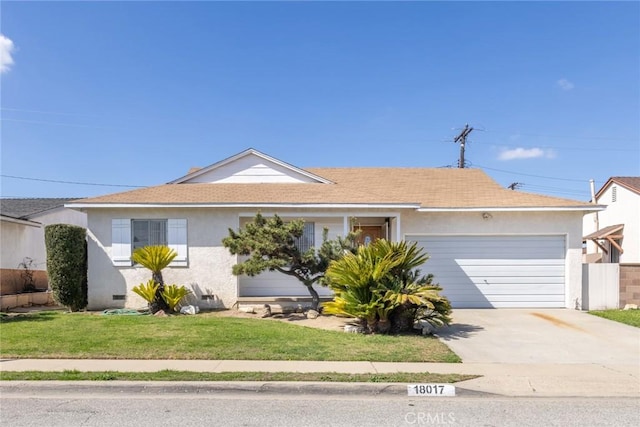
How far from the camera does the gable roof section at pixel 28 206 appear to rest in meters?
17.4

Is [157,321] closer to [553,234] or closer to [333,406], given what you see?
[333,406]

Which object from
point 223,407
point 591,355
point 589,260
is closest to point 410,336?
point 591,355

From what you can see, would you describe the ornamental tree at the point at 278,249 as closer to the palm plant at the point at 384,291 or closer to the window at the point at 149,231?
the palm plant at the point at 384,291

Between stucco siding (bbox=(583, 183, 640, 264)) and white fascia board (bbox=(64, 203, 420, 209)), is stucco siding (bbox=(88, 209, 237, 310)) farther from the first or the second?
stucco siding (bbox=(583, 183, 640, 264))

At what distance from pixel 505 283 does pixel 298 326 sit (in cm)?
685

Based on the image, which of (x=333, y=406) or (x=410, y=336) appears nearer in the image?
(x=333, y=406)

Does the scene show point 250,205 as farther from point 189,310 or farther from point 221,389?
point 221,389

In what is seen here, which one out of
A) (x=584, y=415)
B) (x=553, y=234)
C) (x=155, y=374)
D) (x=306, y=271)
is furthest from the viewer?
(x=553, y=234)

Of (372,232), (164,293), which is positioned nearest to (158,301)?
(164,293)

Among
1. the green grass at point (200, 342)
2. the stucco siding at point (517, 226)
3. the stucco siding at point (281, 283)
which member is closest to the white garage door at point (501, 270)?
the stucco siding at point (517, 226)

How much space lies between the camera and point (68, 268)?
37.8 ft

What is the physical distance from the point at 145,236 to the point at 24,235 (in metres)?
7.09

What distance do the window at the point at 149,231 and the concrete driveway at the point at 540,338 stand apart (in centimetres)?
803

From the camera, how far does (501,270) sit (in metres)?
12.5
